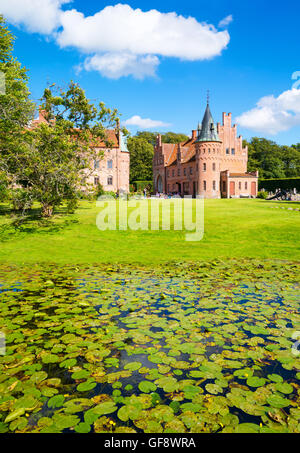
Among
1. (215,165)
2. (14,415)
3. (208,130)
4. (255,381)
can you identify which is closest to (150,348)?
(255,381)

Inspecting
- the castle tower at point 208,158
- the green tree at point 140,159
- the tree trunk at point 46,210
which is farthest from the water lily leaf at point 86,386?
the green tree at point 140,159

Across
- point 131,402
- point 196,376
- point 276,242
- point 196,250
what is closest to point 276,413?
point 196,376

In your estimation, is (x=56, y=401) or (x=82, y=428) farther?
(x=56, y=401)

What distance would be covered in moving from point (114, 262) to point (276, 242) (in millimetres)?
7039

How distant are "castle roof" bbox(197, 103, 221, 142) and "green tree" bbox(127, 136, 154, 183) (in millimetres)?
25208

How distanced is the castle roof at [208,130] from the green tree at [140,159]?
25208mm

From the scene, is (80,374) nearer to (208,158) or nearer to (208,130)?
(208,158)

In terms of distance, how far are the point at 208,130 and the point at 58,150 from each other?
122 feet

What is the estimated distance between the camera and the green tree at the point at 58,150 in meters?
16.2

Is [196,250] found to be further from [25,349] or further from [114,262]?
[25,349]

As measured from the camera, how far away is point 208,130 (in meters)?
49.1

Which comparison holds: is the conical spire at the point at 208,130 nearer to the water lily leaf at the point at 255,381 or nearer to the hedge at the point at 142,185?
the hedge at the point at 142,185

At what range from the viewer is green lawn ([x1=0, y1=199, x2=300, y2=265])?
11016mm

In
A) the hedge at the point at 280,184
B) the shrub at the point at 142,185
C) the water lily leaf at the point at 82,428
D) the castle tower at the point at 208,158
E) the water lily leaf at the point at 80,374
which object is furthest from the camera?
the shrub at the point at 142,185
